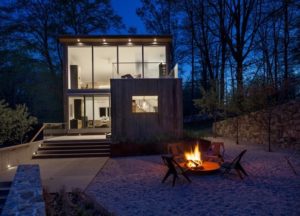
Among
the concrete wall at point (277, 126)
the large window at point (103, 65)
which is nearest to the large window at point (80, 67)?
the large window at point (103, 65)

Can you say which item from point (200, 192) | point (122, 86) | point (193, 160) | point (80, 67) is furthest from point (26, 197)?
point (80, 67)

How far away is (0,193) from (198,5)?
2379 centimetres

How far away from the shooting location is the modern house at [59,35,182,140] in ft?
46.0

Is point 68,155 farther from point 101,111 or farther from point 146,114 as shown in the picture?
point 101,111

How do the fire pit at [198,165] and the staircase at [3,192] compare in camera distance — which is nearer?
the staircase at [3,192]

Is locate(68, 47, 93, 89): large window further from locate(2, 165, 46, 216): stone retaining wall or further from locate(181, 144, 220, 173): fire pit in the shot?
locate(2, 165, 46, 216): stone retaining wall

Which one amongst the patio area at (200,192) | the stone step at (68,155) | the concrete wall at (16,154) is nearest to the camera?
the patio area at (200,192)

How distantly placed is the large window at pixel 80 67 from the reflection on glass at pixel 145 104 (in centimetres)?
586

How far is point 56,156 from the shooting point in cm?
1205

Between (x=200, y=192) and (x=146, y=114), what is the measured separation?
310 inches

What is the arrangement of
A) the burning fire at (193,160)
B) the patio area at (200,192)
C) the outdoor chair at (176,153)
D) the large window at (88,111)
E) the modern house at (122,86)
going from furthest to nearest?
the large window at (88,111) < the modern house at (122,86) < the outdoor chair at (176,153) < the burning fire at (193,160) < the patio area at (200,192)

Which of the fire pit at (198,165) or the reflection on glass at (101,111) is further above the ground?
the reflection on glass at (101,111)

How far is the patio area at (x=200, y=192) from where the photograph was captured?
530 cm

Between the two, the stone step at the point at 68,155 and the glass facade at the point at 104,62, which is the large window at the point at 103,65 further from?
the stone step at the point at 68,155
